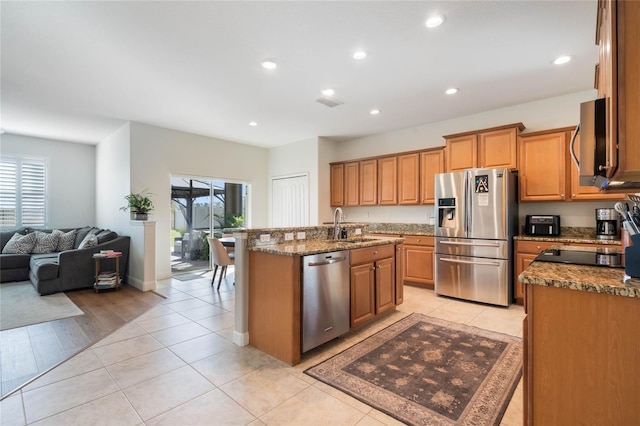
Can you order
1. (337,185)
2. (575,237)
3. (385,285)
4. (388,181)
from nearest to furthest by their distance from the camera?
(385,285)
(575,237)
(388,181)
(337,185)

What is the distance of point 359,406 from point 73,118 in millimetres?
6006

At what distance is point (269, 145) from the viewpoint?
695 centimetres

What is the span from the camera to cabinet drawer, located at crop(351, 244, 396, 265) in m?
3.02

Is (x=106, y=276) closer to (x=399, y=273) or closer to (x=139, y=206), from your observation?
(x=139, y=206)

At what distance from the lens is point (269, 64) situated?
3139mm

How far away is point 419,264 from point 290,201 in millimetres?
3154

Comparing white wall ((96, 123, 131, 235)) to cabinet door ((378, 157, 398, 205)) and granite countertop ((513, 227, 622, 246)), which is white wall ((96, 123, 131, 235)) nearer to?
cabinet door ((378, 157, 398, 205))

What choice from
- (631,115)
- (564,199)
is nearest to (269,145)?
(564,199)

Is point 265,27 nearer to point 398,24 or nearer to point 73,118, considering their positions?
point 398,24

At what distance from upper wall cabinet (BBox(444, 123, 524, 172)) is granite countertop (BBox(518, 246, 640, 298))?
3.00 m

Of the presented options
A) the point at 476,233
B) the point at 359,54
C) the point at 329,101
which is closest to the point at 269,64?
the point at 359,54

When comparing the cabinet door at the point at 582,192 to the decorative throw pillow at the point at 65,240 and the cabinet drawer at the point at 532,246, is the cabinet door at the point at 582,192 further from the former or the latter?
the decorative throw pillow at the point at 65,240

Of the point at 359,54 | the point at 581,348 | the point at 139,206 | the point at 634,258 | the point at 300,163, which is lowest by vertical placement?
the point at 581,348

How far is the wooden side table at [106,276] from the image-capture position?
465cm
